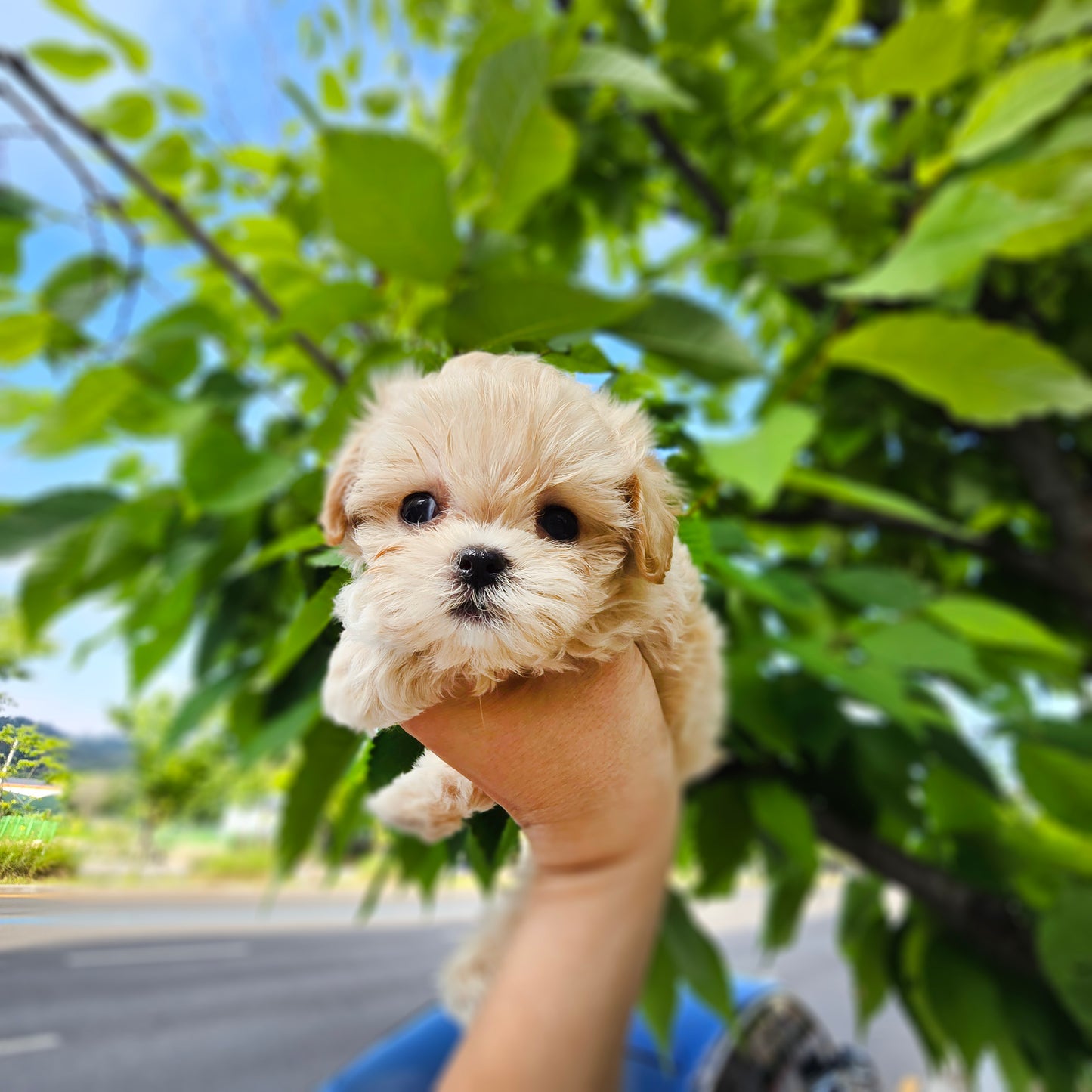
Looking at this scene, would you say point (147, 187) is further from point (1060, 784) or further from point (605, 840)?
point (1060, 784)

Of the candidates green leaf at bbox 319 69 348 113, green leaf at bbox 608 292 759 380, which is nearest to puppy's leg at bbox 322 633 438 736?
green leaf at bbox 608 292 759 380

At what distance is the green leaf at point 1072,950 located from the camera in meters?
0.38

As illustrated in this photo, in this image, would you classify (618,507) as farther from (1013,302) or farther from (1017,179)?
(1013,302)

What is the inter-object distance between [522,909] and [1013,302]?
909 millimetres

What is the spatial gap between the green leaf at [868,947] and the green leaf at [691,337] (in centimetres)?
59

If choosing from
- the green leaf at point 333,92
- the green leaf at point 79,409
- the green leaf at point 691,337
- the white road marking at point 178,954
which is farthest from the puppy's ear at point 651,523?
the white road marking at point 178,954

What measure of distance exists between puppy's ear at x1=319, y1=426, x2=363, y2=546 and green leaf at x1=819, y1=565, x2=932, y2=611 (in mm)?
394

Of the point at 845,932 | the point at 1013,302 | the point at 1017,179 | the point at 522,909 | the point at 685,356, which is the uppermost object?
the point at 1013,302

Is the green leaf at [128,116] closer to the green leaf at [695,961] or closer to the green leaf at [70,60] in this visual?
the green leaf at [70,60]

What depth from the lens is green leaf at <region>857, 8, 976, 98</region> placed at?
1.21ft

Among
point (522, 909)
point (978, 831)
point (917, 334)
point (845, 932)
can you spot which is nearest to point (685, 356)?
point (917, 334)

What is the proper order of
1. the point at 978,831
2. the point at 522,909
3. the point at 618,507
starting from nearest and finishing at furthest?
1. the point at 618,507
2. the point at 522,909
3. the point at 978,831

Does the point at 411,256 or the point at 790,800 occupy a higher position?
the point at 411,256

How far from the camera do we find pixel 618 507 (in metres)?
0.10
